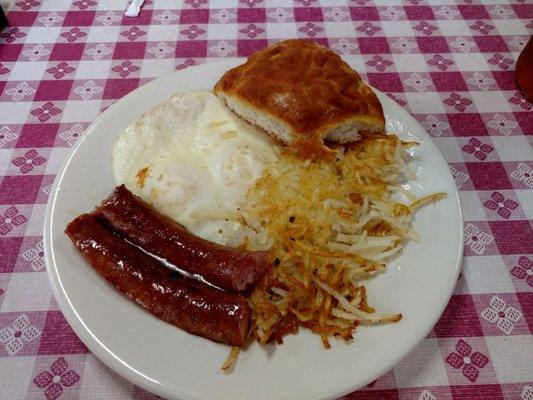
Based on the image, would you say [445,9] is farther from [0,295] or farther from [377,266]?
[0,295]

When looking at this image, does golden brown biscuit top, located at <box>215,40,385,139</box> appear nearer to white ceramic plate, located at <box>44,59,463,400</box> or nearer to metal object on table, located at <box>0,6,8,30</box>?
white ceramic plate, located at <box>44,59,463,400</box>

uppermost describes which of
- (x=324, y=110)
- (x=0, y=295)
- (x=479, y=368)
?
(x=324, y=110)

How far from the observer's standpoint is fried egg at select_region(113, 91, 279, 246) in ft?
6.91

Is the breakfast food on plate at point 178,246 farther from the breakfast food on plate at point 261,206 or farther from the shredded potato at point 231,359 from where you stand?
the shredded potato at point 231,359

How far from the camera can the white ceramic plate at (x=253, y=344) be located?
1.62 m

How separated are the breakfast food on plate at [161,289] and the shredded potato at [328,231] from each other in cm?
12

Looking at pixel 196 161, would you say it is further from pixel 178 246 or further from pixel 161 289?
pixel 161 289

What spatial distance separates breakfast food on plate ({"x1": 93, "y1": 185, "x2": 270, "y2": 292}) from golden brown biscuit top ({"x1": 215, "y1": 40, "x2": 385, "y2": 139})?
2.41 feet

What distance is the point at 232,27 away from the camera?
3637mm

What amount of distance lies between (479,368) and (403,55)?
2.37 meters

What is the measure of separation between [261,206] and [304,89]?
65cm

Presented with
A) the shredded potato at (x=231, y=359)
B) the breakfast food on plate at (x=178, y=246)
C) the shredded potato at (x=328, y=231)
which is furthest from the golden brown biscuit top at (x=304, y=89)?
the shredded potato at (x=231, y=359)

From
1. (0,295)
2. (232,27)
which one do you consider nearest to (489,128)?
(232,27)

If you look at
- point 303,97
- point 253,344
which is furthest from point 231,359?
point 303,97
